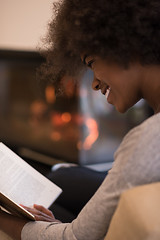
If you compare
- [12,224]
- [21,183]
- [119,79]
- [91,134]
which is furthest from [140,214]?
[91,134]

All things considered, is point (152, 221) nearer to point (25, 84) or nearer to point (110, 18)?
point (110, 18)

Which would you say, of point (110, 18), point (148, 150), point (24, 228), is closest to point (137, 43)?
point (110, 18)

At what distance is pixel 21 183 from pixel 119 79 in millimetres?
456

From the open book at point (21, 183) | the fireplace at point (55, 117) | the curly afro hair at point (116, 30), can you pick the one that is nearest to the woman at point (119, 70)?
the curly afro hair at point (116, 30)

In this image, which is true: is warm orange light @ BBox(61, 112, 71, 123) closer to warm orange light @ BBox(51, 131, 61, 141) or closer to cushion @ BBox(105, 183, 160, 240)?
warm orange light @ BBox(51, 131, 61, 141)

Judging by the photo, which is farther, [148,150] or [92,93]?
[92,93]

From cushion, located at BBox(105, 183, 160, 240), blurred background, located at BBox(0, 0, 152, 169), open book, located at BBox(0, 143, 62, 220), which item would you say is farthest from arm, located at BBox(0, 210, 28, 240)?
blurred background, located at BBox(0, 0, 152, 169)

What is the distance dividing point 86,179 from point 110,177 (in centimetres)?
68

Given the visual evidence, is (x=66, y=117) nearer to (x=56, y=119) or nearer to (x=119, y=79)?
(x=56, y=119)

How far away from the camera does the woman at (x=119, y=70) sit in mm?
642

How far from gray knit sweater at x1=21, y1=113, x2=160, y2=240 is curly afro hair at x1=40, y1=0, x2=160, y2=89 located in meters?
0.14

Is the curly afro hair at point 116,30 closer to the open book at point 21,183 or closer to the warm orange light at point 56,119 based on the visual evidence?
the open book at point 21,183

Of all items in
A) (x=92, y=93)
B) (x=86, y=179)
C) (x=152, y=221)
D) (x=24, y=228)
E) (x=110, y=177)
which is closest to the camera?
(x=152, y=221)

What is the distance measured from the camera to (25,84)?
2.37m
